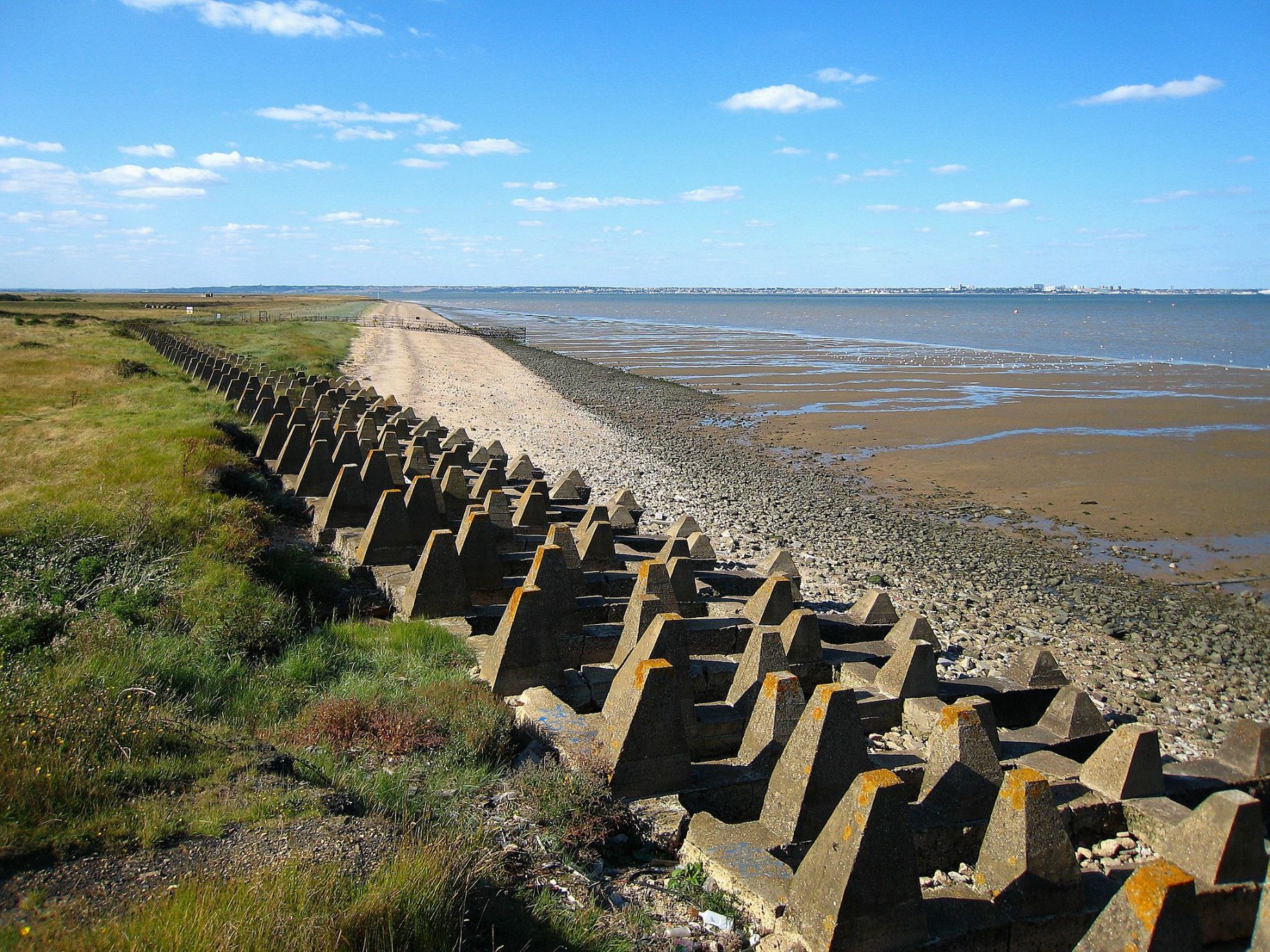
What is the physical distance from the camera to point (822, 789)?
4.52 meters

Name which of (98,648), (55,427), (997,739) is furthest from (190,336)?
(997,739)

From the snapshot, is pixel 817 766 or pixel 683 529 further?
pixel 683 529

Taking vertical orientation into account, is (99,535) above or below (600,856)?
above

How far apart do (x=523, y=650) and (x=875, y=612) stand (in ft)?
13.2

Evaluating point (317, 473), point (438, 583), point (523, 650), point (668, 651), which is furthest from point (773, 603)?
point (317, 473)

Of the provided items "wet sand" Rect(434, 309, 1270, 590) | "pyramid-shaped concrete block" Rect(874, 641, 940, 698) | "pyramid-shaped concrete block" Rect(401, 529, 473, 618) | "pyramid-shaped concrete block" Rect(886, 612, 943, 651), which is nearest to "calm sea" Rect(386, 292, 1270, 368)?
"wet sand" Rect(434, 309, 1270, 590)

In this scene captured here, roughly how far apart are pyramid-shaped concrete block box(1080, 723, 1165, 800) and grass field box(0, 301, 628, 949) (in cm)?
345

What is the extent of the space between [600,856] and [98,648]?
12.6ft

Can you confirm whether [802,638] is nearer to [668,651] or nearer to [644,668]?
[668,651]

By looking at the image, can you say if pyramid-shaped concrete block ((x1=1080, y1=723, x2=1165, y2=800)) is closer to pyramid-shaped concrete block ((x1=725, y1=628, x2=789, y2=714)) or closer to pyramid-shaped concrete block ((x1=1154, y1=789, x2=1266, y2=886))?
pyramid-shaped concrete block ((x1=1154, y1=789, x2=1266, y2=886))

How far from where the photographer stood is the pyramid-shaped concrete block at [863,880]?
12.2ft

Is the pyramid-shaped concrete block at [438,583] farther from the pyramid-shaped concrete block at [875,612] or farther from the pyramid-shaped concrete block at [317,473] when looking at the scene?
the pyramid-shaped concrete block at [317,473]

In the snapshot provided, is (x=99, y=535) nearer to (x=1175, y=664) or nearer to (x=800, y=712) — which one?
(x=800, y=712)

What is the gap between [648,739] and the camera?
4922 millimetres
